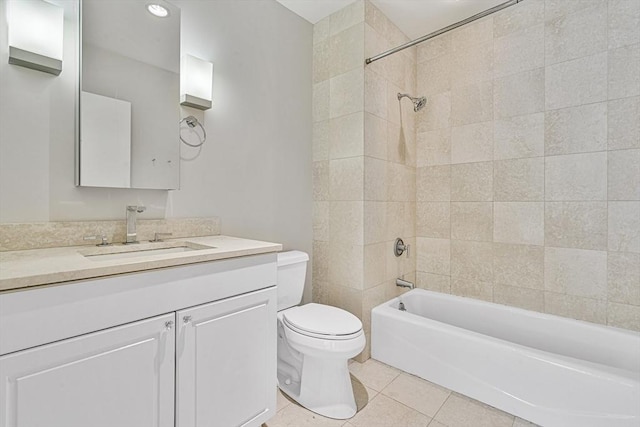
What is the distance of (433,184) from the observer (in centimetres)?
255

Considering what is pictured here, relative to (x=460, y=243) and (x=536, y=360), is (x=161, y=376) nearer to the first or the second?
(x=536, y=360)

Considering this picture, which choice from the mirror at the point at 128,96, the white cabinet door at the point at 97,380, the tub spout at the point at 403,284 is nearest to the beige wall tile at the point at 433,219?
the tub spout at the point at 403,284

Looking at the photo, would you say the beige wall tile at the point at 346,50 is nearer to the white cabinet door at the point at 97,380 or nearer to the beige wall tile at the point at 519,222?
the beige wall tile at the point at 519,222

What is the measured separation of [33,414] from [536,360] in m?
2.01

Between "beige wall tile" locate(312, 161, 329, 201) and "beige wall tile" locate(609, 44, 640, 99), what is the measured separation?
5.91 feet

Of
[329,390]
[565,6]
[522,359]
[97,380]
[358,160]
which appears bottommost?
[329,390]

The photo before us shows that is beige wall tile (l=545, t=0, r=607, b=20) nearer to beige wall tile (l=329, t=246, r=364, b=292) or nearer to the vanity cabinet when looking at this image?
beige wall tile (l=329, t=246, r=364, b=292)

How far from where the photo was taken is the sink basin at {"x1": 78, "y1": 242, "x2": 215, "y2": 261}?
1.23 meters

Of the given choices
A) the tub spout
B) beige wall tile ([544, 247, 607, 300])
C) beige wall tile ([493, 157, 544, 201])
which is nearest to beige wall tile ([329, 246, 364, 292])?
the tub spout

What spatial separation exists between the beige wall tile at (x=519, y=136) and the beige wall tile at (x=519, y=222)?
1.16 feet

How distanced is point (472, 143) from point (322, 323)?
5.82 feet

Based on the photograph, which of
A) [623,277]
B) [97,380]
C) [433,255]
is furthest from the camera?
[433,255]

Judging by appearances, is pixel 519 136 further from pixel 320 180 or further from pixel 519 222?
pixel 320 180

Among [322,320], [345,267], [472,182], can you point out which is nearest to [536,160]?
[472,182]
